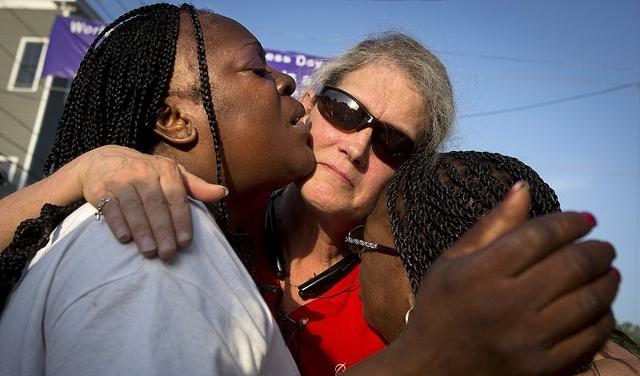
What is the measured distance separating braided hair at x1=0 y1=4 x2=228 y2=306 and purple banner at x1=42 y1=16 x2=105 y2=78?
8.64 metres

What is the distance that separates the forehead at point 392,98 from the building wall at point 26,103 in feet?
42.1

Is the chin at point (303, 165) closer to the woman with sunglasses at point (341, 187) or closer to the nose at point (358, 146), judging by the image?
the woman with sunglasses at point (341, 187)

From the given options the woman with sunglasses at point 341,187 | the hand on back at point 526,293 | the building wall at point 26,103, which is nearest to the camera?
the hand on back at point 526,293

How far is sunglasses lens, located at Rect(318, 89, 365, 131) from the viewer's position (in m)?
2.71

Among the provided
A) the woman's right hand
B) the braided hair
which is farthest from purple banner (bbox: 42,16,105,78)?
the woman's right hand

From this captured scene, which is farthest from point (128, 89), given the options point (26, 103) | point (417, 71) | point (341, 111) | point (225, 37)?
point (26, 103)

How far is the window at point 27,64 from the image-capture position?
47.0ft

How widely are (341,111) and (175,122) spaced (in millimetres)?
1033

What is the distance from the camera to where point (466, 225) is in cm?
165

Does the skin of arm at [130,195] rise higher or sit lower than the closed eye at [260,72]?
lower

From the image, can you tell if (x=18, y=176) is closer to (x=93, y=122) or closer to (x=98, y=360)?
(x=93, y=122)

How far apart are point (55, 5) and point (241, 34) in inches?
605

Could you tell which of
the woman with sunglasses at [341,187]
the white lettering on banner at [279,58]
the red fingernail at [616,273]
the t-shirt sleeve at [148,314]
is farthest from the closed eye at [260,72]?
the white lettering on banner at [279,58]

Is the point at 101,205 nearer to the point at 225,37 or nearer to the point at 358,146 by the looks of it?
the point at 225,37
